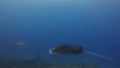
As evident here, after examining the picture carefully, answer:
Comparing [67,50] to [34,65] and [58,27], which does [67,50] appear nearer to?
[58,27]

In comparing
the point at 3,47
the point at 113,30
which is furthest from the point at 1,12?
the point at 113,30

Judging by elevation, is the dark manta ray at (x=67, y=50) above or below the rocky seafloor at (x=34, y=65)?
above

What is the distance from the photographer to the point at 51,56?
2.95 meters

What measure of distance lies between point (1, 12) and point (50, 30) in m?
0.58

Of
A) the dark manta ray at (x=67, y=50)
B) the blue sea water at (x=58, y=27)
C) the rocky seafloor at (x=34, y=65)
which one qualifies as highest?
the blue sea water at (x=58, y=27)

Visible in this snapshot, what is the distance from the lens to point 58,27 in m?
2.94

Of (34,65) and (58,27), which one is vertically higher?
(58,27)

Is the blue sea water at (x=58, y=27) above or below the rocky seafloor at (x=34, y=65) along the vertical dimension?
above

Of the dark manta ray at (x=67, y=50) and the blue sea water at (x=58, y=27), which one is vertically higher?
the blue sea water at (x=58, y=27)

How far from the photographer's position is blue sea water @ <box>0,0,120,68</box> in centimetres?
286

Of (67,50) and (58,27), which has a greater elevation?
(58,27)

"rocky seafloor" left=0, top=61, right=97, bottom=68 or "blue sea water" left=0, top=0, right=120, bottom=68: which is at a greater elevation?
"blue sea water" left=0, top=0, right=120, bottom=68

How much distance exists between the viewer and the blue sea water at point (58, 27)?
9.37ft

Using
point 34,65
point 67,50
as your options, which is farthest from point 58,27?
point 34,65
